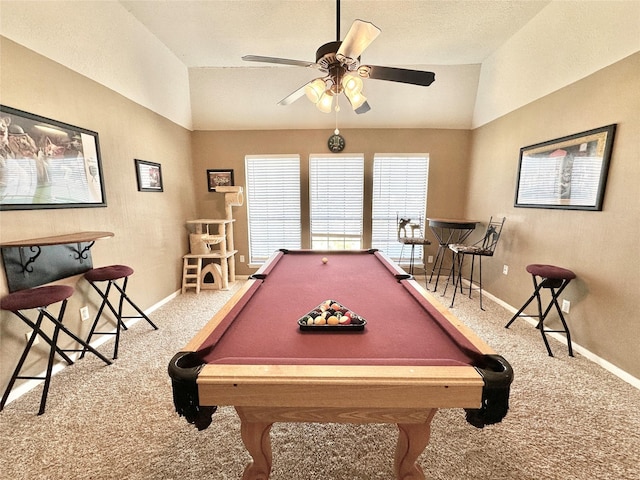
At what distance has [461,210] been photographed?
4.43 meters

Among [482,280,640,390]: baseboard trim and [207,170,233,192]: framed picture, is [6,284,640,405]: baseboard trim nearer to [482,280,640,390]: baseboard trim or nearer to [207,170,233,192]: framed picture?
[482,280,640,390]: baseboard trim

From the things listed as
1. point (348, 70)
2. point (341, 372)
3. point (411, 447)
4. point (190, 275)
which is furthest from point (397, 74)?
point (190, 275)

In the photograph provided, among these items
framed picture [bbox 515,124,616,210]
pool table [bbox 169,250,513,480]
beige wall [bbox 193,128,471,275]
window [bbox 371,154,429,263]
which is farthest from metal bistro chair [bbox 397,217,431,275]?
pool table [bbox 169,250,513,480]

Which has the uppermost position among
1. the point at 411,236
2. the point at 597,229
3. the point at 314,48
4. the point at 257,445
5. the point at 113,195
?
the point at 314,48

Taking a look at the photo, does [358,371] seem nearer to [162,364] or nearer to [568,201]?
[162,364]

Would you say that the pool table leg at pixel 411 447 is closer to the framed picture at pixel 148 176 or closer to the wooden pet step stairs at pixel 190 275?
the framed picture at pixel 148 176

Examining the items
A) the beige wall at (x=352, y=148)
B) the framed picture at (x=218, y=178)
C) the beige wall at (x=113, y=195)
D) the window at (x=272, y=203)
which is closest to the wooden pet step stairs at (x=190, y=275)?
the beige wall at (x=113, y=195)

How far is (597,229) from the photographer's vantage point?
7.31ft

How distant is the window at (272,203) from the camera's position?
4.36m

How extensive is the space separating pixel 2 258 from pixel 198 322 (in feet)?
5.43

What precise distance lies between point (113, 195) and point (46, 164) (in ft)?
2.22

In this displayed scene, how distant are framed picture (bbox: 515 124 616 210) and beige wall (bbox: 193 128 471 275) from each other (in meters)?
1.26

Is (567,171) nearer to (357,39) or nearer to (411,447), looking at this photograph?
(357,39)

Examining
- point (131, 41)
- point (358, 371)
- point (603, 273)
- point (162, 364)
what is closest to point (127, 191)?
point (131, 41)
